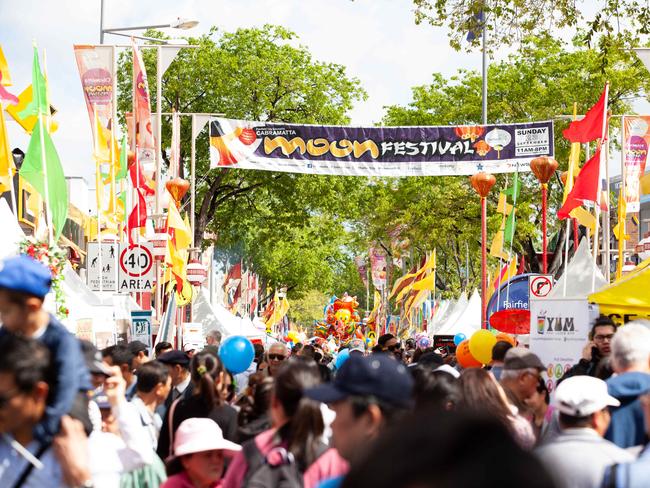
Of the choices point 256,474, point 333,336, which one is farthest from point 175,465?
point 333,336

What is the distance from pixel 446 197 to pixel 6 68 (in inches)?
1048

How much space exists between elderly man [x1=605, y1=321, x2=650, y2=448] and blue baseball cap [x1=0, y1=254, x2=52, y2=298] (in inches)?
118

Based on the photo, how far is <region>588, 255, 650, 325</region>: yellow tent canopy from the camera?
12.5 m

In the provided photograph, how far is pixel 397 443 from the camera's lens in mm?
1495

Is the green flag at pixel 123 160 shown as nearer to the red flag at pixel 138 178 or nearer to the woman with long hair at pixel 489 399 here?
the red flag at pixel 138 178

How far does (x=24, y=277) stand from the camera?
4129 mm

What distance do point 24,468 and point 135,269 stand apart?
56.8 feet

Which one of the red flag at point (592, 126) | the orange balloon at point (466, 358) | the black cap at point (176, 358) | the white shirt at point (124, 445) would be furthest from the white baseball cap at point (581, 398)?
the red flag at point (592, 126)

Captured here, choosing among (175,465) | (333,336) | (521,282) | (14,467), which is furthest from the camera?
(333,336)

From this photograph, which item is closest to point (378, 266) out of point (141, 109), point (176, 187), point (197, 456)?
point (176, 187)

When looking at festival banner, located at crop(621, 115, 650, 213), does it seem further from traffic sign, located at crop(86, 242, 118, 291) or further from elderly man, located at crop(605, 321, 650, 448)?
elderly man, located at crop(605, 321, 650, 448)

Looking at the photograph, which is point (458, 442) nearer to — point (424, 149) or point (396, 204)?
point (424, 149)

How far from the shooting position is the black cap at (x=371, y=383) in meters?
3.93

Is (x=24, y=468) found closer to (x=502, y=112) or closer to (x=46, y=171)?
(x=46, y=171)
